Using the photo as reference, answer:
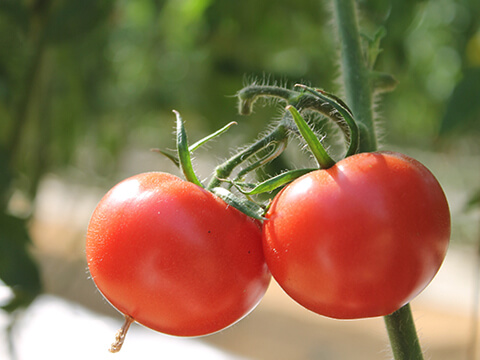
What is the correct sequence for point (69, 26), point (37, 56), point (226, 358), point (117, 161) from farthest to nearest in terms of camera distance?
1. point (117, 161)
2. point (226, 358)
3. point (37, 56)
4. point (69, 26)

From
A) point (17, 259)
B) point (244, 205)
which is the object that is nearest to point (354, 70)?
point (244, 205)

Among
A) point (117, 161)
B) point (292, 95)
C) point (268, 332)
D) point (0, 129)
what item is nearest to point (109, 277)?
point (292, 95)

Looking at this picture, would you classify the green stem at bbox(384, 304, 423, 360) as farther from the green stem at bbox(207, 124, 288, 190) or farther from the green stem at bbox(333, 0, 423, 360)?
the green stem at bbox(207, 124, 288, 190)

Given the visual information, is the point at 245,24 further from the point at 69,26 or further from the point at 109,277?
the point at 109,277

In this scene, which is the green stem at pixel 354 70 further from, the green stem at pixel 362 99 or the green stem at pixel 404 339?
the green stem at pixel 404 339

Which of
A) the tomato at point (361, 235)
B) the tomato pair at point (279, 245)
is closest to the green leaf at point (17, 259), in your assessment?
the tomato pair at point (279, 245)

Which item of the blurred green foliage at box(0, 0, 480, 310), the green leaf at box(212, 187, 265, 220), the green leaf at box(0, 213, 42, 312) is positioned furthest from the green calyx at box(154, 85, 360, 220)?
the green leaf at box(0, 213, 42, 312)

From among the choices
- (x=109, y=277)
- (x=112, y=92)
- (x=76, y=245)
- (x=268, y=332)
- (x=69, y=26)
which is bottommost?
(x=268, y=332)
